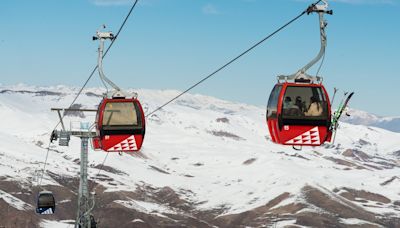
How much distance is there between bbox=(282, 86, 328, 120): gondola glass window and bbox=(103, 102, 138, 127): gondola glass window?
7.54m

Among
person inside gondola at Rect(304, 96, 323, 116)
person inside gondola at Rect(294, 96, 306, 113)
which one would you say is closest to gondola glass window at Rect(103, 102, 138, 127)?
person inside gondola at Rect(294, 96, 306, 113)

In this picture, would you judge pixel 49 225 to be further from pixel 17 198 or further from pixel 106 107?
pixel 106 107

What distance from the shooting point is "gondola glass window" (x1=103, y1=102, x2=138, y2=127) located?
2528cm

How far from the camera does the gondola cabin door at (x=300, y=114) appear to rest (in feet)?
65.5

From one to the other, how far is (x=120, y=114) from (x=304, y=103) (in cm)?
816

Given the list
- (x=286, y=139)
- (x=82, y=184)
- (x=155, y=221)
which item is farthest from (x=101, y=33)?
(x=155, y=221)

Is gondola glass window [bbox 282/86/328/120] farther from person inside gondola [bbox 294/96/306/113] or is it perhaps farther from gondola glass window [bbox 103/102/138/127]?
gondola glass window [bbox 103/102/138/127]

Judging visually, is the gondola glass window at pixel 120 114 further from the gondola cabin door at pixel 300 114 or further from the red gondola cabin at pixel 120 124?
the gondola cabin door at pixel 300 114

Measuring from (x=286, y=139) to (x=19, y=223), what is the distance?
526 ft

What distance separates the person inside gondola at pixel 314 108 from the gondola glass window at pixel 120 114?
781 cm

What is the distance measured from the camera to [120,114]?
1008 inches

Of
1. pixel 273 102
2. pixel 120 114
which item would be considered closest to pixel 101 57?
pixel 120 114

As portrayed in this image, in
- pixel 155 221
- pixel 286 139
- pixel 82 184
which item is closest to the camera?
pixel 286 139

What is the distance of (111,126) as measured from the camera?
25.7 metres
